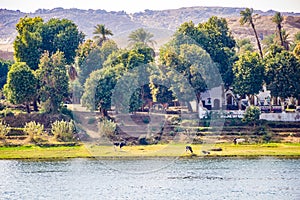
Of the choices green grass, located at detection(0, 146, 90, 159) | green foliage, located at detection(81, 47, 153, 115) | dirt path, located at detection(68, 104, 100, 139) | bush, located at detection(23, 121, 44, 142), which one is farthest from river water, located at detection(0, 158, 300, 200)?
green foliage, located at detection(81, 47, 153, 115)

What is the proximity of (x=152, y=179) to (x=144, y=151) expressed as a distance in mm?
15708

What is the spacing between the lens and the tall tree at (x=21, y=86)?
92.0 meters

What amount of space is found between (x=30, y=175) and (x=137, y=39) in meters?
67.7

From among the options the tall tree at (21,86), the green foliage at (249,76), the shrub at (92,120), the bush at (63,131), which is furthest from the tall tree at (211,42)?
the bush at (63,131)

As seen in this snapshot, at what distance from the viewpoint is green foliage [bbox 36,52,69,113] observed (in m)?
Result: 92.8

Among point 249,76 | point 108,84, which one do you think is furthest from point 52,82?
point 249,76

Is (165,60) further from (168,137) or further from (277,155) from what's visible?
(277,155)

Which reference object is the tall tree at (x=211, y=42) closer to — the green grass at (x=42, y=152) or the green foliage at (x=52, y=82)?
the green foliage at (x=52, y=82)

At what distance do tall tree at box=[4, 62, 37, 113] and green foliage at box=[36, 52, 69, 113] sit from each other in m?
1.14

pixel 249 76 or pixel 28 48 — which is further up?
pixel 28 48

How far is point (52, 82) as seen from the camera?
307ft

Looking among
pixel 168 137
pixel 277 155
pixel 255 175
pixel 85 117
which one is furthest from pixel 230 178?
pixel 85 117

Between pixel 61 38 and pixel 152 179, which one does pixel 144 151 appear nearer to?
pixel 152 179

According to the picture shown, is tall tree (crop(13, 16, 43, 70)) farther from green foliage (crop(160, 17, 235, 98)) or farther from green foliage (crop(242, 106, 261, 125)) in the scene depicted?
green foliage (crop(242, 106, 261, 125))
